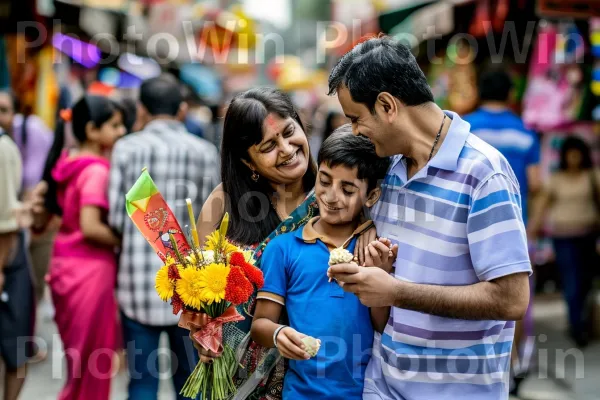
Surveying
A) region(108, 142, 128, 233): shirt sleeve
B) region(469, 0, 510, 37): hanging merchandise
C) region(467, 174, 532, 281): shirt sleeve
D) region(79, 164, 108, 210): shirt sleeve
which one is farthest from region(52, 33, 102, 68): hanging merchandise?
region(467, 174, 532, 281): shirt sleeve

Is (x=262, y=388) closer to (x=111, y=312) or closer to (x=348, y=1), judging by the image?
(x=111, y=312)

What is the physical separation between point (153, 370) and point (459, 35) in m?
5.75

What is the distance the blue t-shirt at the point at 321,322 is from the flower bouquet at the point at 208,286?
0.12 meters

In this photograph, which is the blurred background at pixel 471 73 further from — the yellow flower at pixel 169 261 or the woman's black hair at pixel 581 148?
the yellow flower at pixel 169 261

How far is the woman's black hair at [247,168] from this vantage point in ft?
9.47

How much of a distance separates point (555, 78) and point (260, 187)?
546 centimetres

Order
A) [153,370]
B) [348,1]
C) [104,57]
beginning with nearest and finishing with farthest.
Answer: [153,370] → [104,57] → [348,1]

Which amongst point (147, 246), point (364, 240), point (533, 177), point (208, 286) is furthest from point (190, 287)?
point (533, 177)

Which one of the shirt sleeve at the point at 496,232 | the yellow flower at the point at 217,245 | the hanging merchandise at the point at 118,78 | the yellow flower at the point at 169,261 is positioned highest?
the shirt sleeve at the point at 496,232

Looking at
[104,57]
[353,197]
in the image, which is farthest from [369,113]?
[104,57]

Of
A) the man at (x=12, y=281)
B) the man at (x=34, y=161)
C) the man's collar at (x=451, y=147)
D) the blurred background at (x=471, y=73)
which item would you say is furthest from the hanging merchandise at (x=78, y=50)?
the man's collar at (x=451, y=147)

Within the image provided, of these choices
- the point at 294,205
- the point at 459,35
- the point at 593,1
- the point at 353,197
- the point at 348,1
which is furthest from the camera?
the point at 348,1

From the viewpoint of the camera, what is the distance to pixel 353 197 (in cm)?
254

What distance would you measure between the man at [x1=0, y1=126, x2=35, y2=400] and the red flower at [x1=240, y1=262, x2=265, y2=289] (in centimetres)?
253
